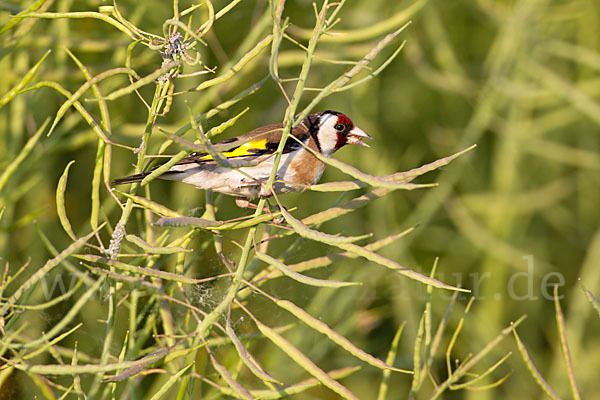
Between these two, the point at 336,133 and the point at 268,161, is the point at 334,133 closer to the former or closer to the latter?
the point at 336,133

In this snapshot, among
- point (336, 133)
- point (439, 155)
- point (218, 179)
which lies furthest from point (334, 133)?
point (439, 155)

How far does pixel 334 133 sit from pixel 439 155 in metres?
2.14

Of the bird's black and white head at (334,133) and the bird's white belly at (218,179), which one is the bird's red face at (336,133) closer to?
the bird's black and white head at (334,133)

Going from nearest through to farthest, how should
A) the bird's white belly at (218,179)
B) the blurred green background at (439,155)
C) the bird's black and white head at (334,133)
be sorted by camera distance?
the bird's white belly at (218,179) < the bird's black and white head at (334,133) < the blurred green background at (439,155)

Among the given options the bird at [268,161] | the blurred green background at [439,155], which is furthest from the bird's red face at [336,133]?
the blurred green background at [439,155]

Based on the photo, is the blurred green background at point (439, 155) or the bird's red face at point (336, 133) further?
the blurred green background at point (439, 155)

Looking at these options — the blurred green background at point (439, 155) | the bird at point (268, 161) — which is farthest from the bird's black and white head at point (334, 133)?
the blurred green background at point (439, 155)

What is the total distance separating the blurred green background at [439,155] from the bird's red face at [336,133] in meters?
0.37

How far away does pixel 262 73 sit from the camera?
3.55 metres

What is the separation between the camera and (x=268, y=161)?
237 cm

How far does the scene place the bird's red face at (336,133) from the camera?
8.63ft

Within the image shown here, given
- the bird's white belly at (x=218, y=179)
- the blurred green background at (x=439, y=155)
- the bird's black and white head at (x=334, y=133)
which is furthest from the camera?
the blurred green background at (x=439, y=155)

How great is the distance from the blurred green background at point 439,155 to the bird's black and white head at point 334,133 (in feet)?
1.18

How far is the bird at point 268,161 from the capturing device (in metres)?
2.25
